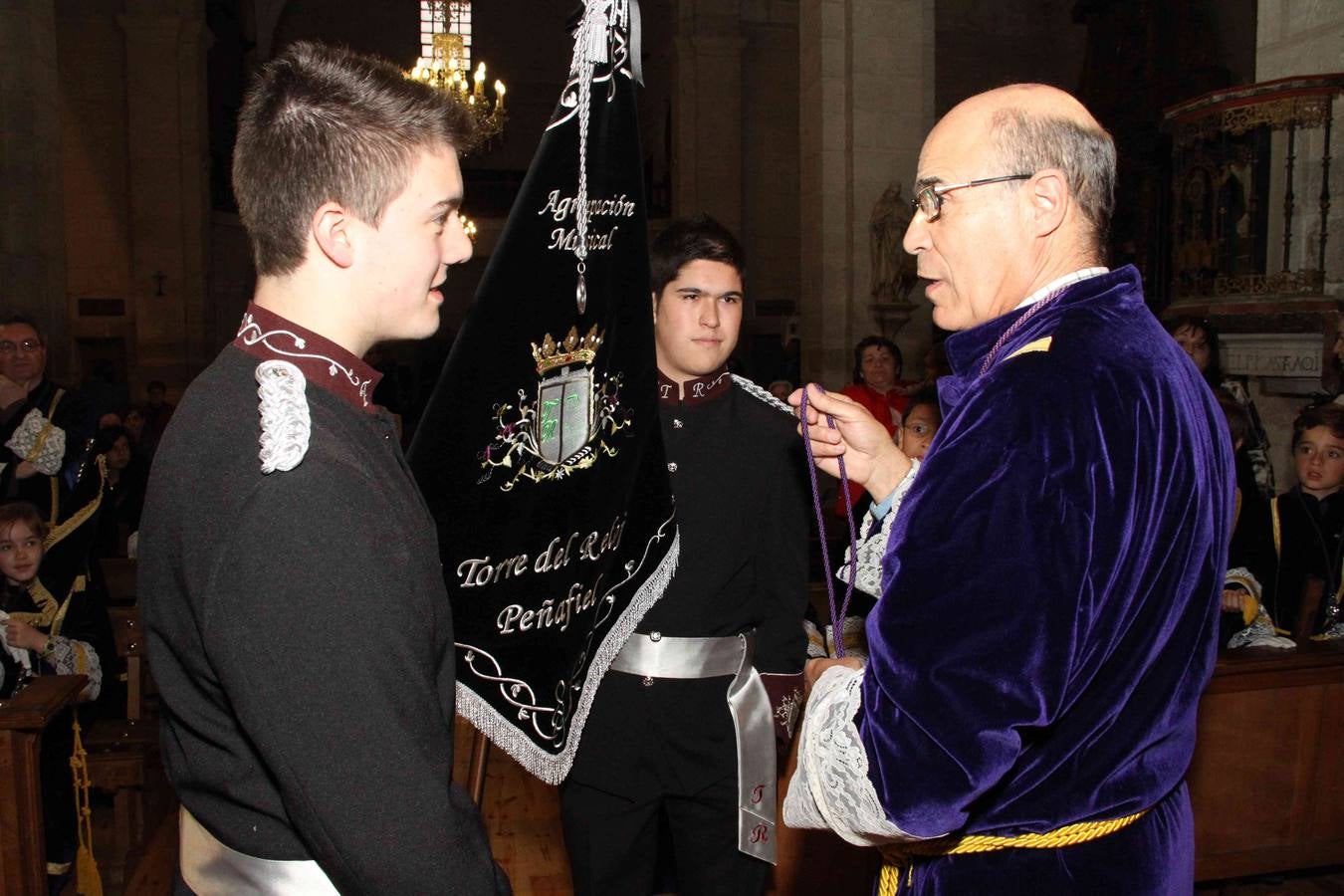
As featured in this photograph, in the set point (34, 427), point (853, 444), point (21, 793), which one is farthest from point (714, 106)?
point (853, 444)

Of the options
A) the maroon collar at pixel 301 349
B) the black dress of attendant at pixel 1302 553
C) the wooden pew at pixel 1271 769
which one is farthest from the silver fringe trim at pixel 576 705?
the black dress of attendant at pixel 1302 553

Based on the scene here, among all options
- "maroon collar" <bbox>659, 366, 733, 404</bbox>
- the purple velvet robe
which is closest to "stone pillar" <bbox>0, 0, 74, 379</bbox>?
"maroon collar" <bbox>659, 366, 733, 404</bbox>

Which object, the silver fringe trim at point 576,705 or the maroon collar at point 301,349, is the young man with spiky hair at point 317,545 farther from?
the silver fringe trim at point 576,705

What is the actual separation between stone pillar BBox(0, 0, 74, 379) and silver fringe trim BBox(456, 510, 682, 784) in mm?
7196

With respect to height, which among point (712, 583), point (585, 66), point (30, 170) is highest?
point (30, 170)

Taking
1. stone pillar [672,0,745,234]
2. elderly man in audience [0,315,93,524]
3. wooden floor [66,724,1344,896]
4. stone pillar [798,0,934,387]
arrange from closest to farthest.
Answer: wooden floor [66,724,1344,896]
elderly man in audience [0,315,93,524]
stone pillar [798,0,934,387]
stone pillar [672,0,745,234]

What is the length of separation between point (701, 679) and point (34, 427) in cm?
362

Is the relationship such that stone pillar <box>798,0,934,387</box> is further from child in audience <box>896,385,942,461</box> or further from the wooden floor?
the wooden floor

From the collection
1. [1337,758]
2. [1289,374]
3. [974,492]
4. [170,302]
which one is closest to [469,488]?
[974,492]

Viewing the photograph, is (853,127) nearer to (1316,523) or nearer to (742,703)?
(1316,523)

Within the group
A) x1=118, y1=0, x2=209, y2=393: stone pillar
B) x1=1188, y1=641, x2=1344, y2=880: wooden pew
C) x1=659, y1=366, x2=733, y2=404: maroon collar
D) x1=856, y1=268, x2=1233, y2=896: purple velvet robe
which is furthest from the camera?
x1=118, y1=0, x2=209, y2=393: stone pillar

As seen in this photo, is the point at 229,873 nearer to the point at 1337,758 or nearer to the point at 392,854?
the point at 392,854

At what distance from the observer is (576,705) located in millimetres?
2236

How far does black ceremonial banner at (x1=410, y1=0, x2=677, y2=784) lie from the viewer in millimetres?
2037
